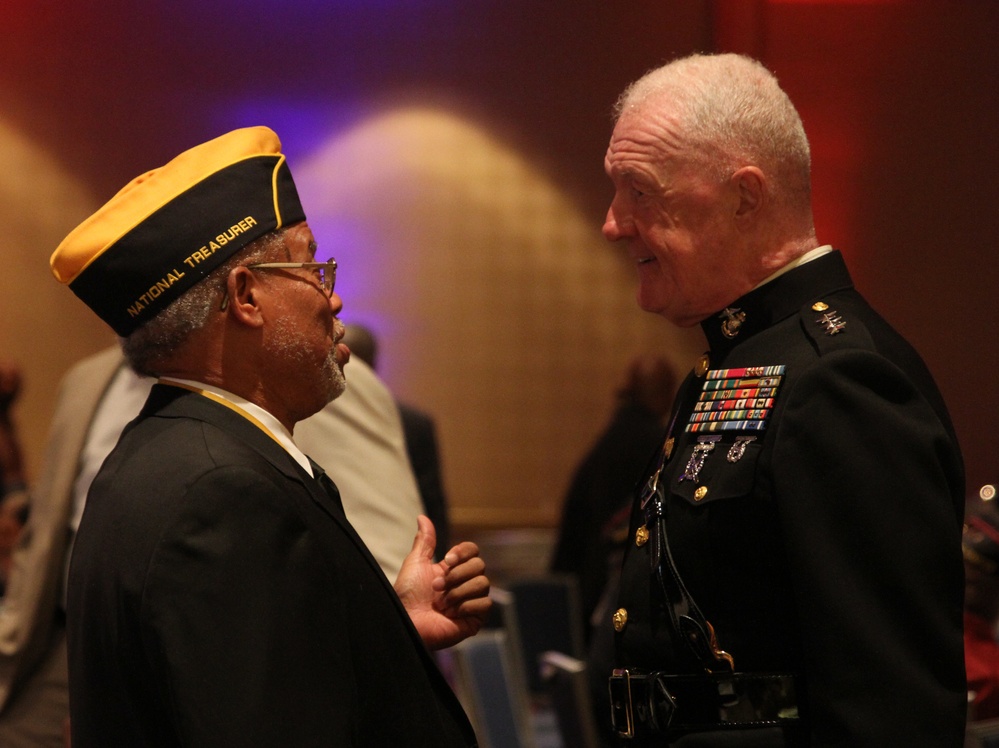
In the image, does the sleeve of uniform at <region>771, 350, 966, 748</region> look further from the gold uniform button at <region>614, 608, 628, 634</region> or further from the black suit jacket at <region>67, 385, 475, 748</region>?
the black suit jacket at <region>67, 385, 475, 748</region>

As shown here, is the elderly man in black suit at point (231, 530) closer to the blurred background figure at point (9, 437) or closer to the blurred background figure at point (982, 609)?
the blurred background figure at point (982, 609)

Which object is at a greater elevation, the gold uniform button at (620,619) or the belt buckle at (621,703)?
the gold uniform button at (620,619)

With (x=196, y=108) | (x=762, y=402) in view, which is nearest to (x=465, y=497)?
(x=196, y=108)

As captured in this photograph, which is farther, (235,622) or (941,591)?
(941,591)

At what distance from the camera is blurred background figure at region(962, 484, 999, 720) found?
8.84 ft

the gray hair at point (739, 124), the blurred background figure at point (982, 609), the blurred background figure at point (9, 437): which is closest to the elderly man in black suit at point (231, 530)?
the gray hair at point (739, 124)

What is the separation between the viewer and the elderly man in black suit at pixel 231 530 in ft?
4.32

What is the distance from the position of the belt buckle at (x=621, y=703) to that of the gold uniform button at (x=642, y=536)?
184mm

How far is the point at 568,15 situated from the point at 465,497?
2670 mm

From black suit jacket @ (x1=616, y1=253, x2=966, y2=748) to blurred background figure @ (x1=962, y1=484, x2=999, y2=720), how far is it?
117cm

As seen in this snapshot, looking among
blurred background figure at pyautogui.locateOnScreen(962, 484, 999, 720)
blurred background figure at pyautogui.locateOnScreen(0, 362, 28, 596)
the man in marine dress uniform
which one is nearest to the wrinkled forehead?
the man in marine dress uniform

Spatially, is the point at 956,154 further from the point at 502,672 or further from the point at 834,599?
the point at 834,599

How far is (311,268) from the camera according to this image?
65.0 inches

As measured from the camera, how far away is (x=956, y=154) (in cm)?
387
